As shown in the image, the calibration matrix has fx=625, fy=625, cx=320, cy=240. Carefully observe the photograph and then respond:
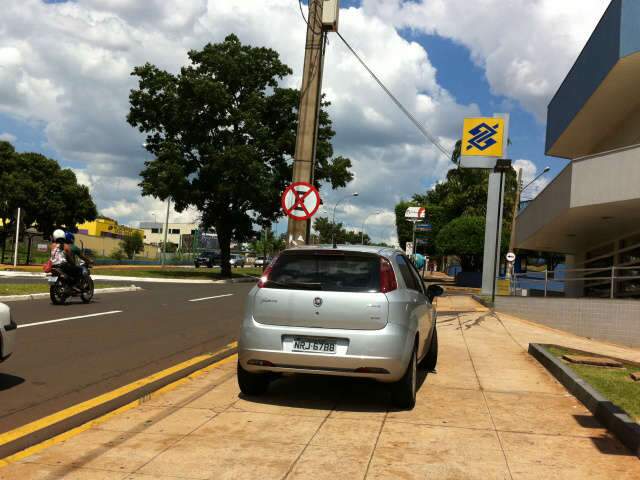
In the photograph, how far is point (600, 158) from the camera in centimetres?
1547

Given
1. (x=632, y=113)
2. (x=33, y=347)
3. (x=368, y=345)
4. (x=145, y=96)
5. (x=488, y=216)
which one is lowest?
(x=33, y=347)

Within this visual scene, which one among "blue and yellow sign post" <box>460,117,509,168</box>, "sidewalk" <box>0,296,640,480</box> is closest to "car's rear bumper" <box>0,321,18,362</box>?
"sidewalk" <box>0,296,640,480</box>

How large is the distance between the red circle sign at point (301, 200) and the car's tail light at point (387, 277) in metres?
4.72

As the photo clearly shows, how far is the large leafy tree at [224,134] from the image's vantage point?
35.3 metres

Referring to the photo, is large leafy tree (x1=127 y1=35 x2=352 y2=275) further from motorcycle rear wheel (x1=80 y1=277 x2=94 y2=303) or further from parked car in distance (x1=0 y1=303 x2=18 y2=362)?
parked car in distance (x1=0 y1=303 x2=18 y2=362)

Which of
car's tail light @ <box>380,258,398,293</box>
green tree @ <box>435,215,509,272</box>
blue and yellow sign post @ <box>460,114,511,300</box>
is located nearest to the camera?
car's tail light @ <box>380,258,398,293</box>

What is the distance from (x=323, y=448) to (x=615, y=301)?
1290 cm

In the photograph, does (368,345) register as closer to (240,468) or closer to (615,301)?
(240,468)

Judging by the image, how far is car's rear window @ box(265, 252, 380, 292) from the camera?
5855 millimetres

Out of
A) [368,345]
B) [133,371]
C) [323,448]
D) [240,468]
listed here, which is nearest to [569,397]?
[368,345]

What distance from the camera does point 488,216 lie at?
28.5 meters


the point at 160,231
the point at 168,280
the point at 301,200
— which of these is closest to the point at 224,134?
the point at 168,280

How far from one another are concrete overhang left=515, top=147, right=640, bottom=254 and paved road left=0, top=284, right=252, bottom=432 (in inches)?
363

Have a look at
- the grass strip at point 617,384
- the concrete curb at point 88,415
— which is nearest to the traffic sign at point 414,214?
the grass strip at point 617,384
